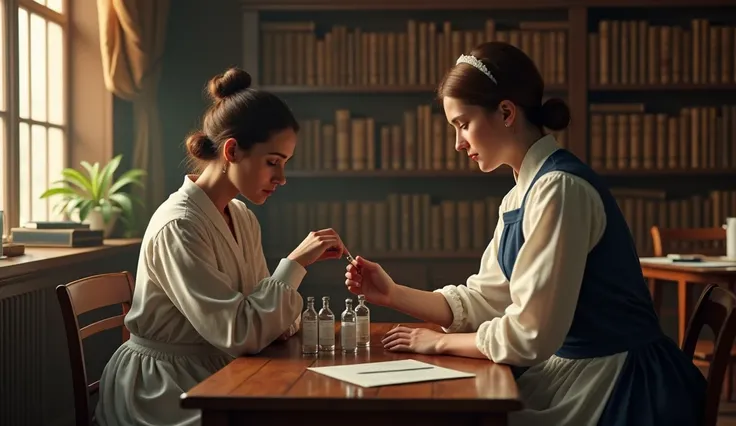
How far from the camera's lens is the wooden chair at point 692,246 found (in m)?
4.01

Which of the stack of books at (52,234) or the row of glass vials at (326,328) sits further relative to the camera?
the stack of books at (52,234)

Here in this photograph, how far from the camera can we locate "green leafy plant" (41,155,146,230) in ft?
12.3

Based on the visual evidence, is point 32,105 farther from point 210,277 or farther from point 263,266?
point 210,277

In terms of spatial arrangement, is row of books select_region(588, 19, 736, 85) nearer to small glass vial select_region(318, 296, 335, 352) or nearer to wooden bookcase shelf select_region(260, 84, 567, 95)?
wooden bookcase shelf select_region(260, 84, 567, 95)

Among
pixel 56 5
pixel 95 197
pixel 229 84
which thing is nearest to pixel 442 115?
pixel 95 197

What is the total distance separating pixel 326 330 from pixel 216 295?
241 mm

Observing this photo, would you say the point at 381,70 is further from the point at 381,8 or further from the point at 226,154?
the point at 226,154

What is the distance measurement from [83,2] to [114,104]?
48 centimetres

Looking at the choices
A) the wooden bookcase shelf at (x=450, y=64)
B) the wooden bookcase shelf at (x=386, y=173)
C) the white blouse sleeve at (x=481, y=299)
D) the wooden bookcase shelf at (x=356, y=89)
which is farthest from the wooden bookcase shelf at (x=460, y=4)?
the white blouse sleeve at (x=481, y=299)

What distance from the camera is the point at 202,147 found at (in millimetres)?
2207

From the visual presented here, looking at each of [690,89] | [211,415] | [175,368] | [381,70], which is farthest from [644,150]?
[211,415]

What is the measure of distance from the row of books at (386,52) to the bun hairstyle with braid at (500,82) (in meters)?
2.72

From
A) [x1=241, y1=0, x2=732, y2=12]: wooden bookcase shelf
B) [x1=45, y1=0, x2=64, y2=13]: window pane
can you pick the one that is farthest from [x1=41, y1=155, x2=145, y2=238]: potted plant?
[x1=241, y1=0, x2=732, y2=12]: wooden bookcase shelf

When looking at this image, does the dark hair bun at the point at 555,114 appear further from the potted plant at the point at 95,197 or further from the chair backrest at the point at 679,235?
the chair backrest at the point at 679,235
